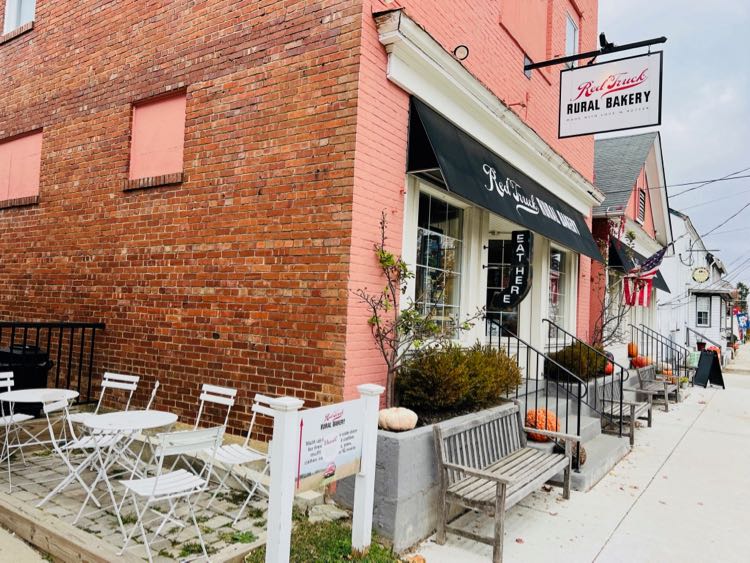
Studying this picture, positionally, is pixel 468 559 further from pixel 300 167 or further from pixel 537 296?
pixel 537 296

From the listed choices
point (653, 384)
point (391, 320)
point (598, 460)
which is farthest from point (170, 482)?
point (653, 384)

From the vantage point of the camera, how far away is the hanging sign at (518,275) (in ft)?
25.7

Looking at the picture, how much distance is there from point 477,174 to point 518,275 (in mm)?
2359

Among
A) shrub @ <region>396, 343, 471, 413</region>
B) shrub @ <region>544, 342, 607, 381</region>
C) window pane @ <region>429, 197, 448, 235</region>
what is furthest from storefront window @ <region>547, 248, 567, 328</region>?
shrub @ <region>396, 343, 471, 413</region>

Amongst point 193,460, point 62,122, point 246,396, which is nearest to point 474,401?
point 246,396

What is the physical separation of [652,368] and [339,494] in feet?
34.7

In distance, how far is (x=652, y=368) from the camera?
12.7 metres

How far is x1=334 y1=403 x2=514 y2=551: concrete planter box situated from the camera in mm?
4020

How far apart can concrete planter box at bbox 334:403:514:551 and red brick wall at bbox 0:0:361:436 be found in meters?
0.79

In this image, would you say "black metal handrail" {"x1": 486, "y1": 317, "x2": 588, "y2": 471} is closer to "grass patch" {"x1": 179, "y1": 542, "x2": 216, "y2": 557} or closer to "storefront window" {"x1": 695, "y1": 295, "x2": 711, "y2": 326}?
"grass patch" {"x1": 179, "y1": 542, "x2": 216, "y2": 557}

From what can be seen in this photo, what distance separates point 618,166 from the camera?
1498cm

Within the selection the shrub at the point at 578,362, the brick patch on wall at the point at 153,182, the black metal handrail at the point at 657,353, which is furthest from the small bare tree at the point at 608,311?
the brick patch on wall at the point at 153,182

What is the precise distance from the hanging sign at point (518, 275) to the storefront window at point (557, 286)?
8.04ft

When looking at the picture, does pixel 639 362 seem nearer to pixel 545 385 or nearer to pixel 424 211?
pixel 545 385
